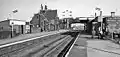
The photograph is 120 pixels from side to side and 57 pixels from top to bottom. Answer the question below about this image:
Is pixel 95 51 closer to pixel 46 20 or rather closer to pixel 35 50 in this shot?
pixel 35 50

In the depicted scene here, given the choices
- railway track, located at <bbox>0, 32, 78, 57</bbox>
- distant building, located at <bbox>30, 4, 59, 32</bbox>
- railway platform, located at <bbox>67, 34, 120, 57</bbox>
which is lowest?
railway track, located at <bbox>0, 32, 78, 57</bbox>

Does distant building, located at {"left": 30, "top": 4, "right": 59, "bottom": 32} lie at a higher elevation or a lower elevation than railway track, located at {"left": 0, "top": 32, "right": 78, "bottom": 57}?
higher

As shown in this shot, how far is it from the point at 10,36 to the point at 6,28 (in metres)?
5.71

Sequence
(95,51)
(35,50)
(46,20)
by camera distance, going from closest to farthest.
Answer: (95,51) → (35,50) → (46,20)

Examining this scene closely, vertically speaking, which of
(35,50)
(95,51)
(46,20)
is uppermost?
(46,20)

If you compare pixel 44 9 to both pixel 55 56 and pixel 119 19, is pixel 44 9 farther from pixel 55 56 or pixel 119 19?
pixel 55 56

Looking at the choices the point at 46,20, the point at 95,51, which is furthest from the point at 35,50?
the point at 46,20

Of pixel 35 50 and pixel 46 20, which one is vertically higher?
pixel 46 20

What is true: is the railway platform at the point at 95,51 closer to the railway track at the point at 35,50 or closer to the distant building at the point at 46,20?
the railway track at the point at 35,50

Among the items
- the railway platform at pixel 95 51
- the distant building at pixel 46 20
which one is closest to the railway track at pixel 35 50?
the railway platform at pixel 95 51

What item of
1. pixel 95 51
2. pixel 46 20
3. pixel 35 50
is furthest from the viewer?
pixel 46 20

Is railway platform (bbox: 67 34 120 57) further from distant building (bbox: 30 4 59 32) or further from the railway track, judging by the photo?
distant building (bbox: 30 4 59 32)

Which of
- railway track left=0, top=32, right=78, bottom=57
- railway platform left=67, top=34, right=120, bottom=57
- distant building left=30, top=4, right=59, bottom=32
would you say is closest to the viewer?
railway platform left=67, top=34, right=120, bottom=57

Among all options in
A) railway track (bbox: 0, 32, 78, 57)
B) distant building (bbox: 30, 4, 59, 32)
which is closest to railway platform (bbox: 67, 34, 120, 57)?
railway track (bbox: 0, 32, 78, 57)
